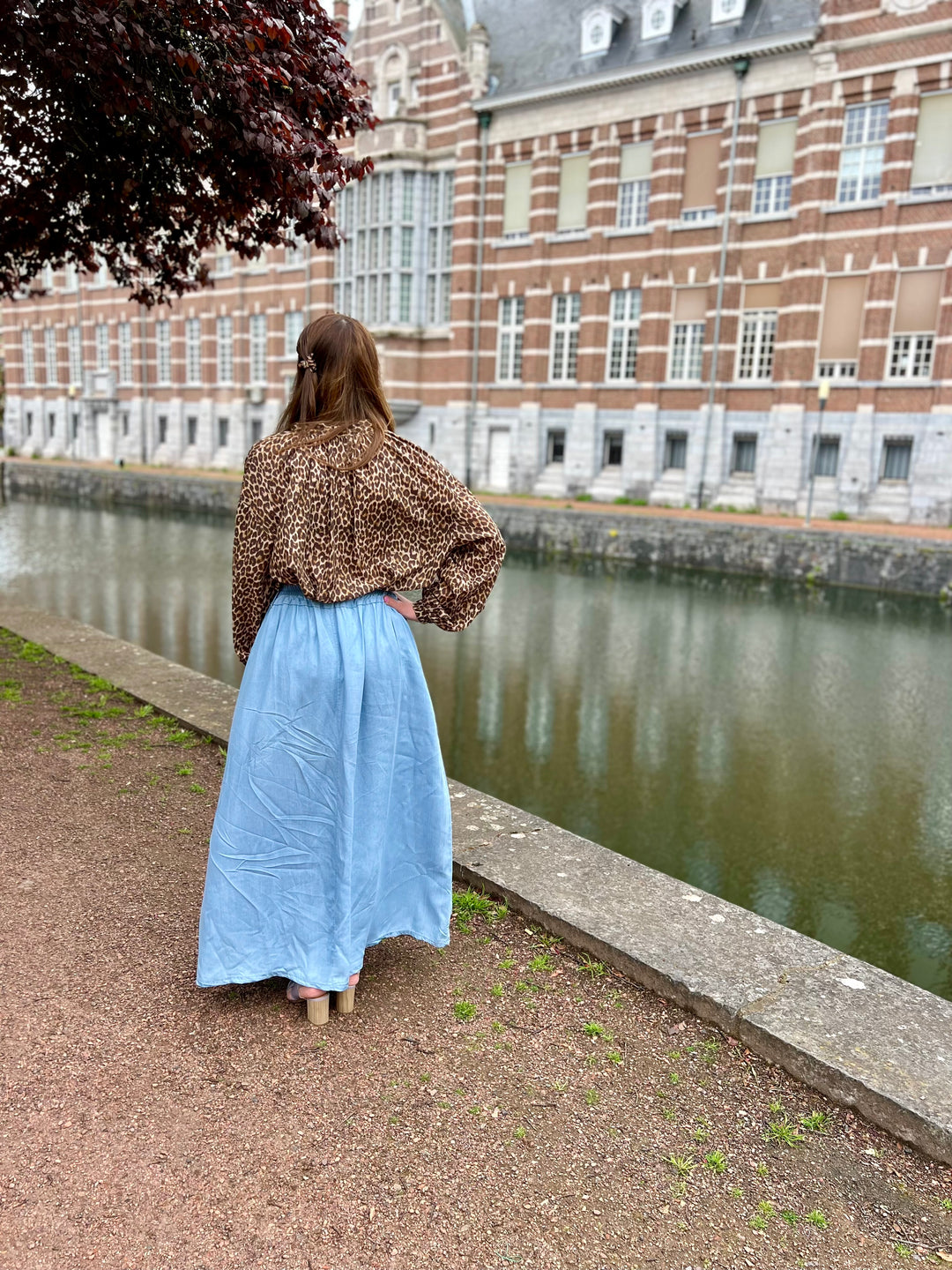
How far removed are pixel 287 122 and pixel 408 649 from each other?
3747 millimetres

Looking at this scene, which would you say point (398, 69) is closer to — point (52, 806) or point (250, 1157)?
point (52, 806)

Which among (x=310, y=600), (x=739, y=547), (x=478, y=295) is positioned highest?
(x=478, y=295)

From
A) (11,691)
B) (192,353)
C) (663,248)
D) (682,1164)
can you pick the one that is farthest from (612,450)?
(682,1164)

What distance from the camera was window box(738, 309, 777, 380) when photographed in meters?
25.5

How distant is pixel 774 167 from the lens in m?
25.0

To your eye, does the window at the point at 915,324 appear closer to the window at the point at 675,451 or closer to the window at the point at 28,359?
the window at the point at 675,451

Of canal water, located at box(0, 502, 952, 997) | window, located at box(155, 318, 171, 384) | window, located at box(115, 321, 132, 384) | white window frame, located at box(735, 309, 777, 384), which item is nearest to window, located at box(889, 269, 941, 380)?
white window frame, located at box(735, 309, 777, 384)

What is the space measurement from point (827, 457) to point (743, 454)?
2.33m

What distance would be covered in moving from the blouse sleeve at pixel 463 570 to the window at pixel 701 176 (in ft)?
86.1

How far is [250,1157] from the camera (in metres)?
2.34

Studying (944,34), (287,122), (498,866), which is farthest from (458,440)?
(498,866)

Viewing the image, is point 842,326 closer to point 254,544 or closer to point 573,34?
point 573,34

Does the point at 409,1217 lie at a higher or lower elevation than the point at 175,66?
lower

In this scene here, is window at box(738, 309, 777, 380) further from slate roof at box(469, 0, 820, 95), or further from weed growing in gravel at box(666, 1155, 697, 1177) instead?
weed growing in gravel at box(666, 1155, 697, 1177)
